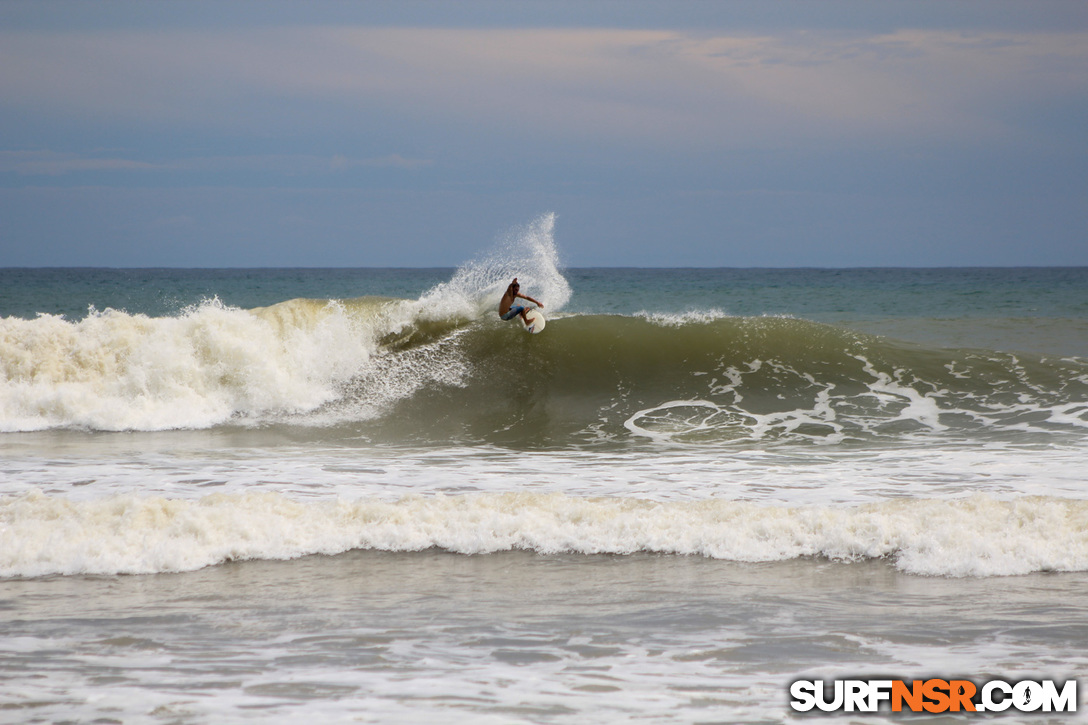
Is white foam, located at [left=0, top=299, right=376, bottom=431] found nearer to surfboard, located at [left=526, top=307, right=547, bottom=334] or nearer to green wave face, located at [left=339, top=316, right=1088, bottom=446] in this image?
green wave face, located at [left=339, top=316, right=1088, bottom=446]

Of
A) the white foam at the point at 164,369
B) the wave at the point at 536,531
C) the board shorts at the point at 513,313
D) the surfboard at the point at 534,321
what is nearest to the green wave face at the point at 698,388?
the surfboard at the point at 534,321

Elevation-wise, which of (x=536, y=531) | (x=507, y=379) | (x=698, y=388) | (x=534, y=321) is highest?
(x=534, y=321)

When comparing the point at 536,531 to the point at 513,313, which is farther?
the point at 513,313

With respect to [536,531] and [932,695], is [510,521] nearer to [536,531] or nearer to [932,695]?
[536,531]

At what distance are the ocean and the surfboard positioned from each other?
0.31 meters

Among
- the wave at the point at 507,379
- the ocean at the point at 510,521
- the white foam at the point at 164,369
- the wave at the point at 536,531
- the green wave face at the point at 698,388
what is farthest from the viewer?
the white foam at the point at 164,369

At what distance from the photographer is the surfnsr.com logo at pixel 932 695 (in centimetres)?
326

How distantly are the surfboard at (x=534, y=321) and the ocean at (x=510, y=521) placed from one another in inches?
12.2

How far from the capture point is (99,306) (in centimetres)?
3406

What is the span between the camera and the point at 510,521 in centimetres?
579

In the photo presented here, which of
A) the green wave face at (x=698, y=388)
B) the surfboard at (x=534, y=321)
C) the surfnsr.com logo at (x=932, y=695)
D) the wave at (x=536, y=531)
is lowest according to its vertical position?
the surfnsr.com logo at (x=932, y=695)

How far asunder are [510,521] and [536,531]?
0.21 m

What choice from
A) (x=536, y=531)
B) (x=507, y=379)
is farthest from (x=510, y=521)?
(x=507, y=379)

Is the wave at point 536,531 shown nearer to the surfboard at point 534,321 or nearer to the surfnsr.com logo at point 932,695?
the surfnsr.com logo at point 932,695
